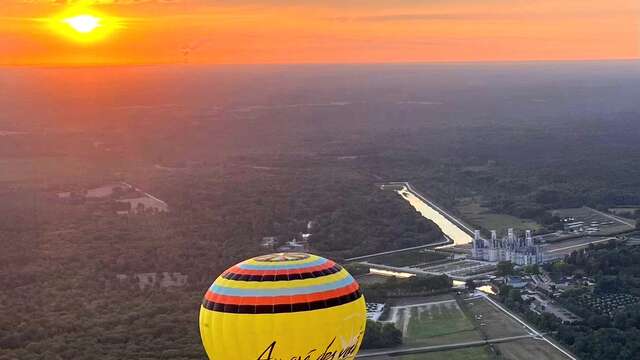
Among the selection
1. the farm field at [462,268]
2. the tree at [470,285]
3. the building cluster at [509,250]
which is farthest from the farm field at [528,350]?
the building cluster at [509,250]

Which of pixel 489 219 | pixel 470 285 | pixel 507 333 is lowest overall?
pixel 507 333

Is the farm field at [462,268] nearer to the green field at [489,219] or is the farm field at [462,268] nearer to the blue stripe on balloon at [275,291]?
the green field at [489,219]

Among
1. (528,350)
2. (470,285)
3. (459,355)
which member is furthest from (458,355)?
(470,285)

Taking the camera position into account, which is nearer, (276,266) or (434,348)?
(276,266)

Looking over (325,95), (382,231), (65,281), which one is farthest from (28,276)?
(325,95)

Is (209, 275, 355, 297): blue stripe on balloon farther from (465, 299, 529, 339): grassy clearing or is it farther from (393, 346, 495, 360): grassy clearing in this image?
(465, 299, 529, 339): grassy clearing

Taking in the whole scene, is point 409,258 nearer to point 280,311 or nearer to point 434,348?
point 434,348
